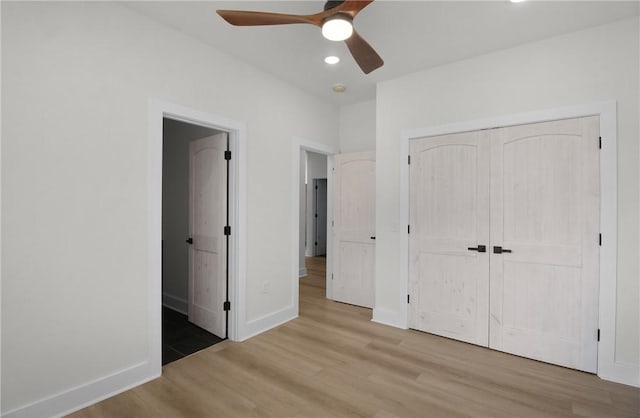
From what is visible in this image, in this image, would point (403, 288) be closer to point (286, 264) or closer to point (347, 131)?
point (286, 264)

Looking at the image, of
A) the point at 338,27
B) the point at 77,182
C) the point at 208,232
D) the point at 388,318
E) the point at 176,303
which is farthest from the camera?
the point at 176,303

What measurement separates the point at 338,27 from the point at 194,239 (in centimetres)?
278

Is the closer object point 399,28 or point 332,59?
point 399,28


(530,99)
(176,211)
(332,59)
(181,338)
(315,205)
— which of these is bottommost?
(181,338)

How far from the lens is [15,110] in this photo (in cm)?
183

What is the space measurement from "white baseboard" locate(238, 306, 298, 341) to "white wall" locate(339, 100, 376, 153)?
2.42 metres

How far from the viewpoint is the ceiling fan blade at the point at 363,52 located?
199 cm

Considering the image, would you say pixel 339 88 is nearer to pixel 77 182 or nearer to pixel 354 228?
pixel 354 228

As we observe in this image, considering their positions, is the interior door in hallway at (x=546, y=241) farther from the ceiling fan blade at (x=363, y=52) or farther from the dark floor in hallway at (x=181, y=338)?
the dark floor in hallway at (x=181, y=338)

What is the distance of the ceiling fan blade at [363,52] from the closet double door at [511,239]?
1382 mm

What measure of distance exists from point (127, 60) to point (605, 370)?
4478mm

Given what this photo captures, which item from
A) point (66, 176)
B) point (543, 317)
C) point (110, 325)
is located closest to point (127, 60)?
point (66, 176)

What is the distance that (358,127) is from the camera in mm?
4465

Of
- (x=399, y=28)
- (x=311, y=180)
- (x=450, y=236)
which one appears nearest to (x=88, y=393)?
(x=450, y=236)
